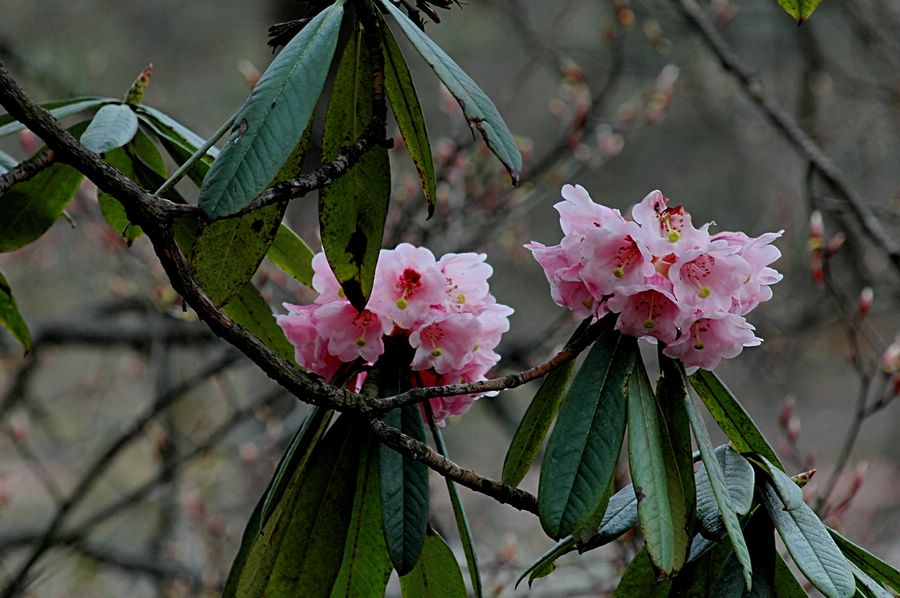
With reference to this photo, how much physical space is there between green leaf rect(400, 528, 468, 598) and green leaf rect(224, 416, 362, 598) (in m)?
0.09

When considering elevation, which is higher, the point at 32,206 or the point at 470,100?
the point at 32,206

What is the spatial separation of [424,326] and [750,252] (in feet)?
0.95

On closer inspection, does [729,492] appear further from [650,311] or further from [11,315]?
[11,315]

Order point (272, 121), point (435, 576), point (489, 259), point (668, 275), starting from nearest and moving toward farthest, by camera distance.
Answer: point (272, 121)
point (668, 275)
point (435, 576)
point (489, 259)

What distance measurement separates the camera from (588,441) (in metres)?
0.72

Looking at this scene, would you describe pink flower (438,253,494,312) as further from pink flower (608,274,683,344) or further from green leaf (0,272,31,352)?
green leaf (0,272,31,352)

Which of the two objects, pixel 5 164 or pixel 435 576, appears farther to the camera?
pixel 5 164

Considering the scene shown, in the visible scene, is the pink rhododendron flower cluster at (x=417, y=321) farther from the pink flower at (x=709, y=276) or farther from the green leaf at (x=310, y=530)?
the pink flower at (x=709, y=276)

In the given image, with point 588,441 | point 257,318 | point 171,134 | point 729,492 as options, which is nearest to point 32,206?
point 171,134

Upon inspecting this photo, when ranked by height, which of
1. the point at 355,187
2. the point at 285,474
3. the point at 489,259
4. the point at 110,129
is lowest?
the point at 285,474

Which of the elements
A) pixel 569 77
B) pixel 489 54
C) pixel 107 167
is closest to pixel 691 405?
pixel 107 167

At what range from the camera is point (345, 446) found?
81 centimetres

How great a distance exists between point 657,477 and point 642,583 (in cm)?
14

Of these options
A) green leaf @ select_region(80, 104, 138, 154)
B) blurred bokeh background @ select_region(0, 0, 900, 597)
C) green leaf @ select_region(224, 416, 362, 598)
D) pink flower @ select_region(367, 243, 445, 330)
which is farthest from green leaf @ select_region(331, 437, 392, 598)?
blurred bokeh background @ select_region(0, 0, 900, 597)
